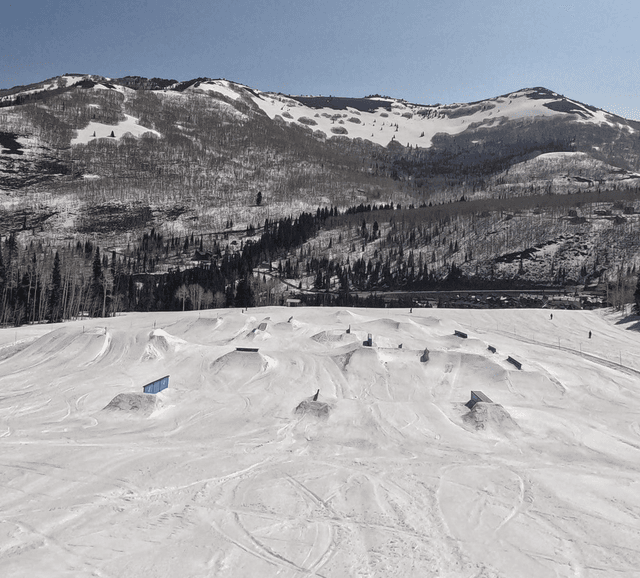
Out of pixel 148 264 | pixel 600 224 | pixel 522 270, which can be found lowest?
pixel 148 264

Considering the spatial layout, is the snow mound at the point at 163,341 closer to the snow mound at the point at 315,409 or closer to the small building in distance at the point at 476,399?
the snow mound at the point at 315,409

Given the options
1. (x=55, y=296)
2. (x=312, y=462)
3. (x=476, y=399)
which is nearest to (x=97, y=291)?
(x=55, y=296)

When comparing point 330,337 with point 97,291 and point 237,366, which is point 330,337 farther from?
point 97,291

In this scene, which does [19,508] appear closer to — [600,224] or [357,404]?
[357,404]

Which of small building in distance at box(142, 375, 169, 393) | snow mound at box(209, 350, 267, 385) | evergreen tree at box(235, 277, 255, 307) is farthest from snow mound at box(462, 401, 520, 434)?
evergreen tree at box(235, 277, 255, 307)

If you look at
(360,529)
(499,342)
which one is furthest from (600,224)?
(360,529)

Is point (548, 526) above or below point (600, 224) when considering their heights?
below
